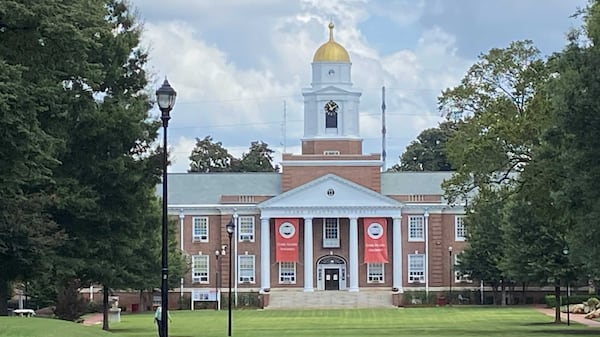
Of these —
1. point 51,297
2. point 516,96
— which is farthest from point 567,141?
point 51,297

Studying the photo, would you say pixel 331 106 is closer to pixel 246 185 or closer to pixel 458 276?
pixel 246 185

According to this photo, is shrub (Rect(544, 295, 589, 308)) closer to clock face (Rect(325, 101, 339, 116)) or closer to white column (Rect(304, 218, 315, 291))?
white column (Rect(304, 218, 315, 291))

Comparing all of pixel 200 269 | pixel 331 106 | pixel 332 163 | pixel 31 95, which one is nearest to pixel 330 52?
pixel 331 106

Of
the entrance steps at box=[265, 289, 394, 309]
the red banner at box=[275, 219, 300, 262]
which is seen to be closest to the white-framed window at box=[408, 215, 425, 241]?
the entrance steps at box=[265, 289, 394, 309]

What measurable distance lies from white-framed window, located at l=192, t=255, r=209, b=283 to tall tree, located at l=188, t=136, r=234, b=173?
39146mm

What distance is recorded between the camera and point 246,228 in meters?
99.4

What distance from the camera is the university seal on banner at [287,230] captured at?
9762 centimetres

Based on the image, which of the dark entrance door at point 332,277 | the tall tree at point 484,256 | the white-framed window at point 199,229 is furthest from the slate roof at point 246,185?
the tall tree at point 484,256

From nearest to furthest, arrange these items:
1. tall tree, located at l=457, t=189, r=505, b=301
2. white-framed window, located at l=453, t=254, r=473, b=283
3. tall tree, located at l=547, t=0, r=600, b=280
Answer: tall tree, located at l=547, t=0, r=600, b=280 → tall tree, located at l=457, t=189, r=505, b=301 → white-framed window, located at l=453, t=254, r=473, b=283

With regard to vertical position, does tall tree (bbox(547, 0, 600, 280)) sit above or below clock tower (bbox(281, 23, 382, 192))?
below

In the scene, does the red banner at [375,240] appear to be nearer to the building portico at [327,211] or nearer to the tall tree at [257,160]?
the building portico at [327,211]

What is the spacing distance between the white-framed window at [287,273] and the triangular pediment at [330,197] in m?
4.60

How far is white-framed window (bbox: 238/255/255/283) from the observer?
98.4 metres

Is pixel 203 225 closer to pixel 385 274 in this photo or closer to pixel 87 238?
pixel 385 274
